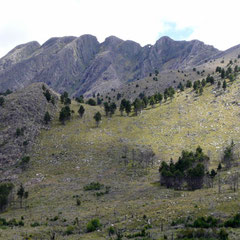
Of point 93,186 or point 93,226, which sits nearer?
point 93,226

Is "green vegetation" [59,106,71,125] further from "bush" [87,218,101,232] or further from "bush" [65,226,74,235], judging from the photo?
"bush" [87,218,101,232]

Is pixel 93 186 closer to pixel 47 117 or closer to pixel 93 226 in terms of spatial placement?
pixel 93 226

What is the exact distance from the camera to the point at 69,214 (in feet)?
180

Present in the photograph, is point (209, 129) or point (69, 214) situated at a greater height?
point (209, 129)

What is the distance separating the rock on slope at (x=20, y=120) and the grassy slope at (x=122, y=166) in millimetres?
6699

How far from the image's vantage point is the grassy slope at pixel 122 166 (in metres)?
45.8

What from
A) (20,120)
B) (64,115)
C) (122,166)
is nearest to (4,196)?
(122,166)

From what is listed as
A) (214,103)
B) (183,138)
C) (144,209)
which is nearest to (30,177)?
(144,209)

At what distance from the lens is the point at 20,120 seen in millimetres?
124188

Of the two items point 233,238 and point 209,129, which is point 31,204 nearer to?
point 233,238

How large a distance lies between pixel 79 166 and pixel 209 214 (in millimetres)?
63743

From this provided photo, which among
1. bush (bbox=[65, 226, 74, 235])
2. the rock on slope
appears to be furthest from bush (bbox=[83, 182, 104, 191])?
the rock on slope

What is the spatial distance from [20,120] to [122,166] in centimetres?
6210

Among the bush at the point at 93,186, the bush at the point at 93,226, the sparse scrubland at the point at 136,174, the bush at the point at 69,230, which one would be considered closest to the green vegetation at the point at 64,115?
the sparse scrubland at the point at 136,174
